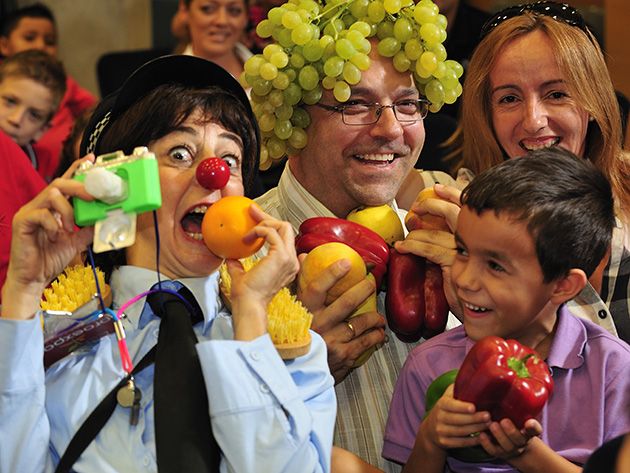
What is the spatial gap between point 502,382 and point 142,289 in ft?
2.17

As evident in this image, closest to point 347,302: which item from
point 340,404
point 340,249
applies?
point 340,249

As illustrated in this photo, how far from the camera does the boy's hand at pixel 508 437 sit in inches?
65.4

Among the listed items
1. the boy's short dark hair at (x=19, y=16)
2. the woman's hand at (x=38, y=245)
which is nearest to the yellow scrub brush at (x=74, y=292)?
the woman's hand at (x=38, y=245)

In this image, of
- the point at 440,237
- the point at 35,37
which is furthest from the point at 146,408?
the point at 35,37

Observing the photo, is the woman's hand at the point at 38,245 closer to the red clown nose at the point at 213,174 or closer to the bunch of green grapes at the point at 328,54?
the red clown nose at the point at 213,174

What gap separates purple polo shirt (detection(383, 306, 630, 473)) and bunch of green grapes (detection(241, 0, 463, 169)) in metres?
0.72

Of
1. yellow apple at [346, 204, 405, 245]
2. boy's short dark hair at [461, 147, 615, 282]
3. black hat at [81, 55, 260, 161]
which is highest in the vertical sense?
black hat at [81, 55, 260, 161]

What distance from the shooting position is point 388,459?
198 centimetres

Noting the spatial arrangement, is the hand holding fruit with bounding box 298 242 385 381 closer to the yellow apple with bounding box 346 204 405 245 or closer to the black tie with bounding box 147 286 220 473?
the yellow apple with bounding box 346 204 405 245

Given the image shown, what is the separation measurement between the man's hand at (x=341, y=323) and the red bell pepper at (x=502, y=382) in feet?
1.30

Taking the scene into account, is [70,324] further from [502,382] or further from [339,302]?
[502,382]

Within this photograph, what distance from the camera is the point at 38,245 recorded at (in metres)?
1.69

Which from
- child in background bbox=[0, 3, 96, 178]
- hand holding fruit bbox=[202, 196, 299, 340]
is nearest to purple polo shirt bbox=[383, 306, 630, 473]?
hand holding fruit bbox=[202, 196, 299, 340]

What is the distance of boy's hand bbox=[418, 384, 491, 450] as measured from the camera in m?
1.68
